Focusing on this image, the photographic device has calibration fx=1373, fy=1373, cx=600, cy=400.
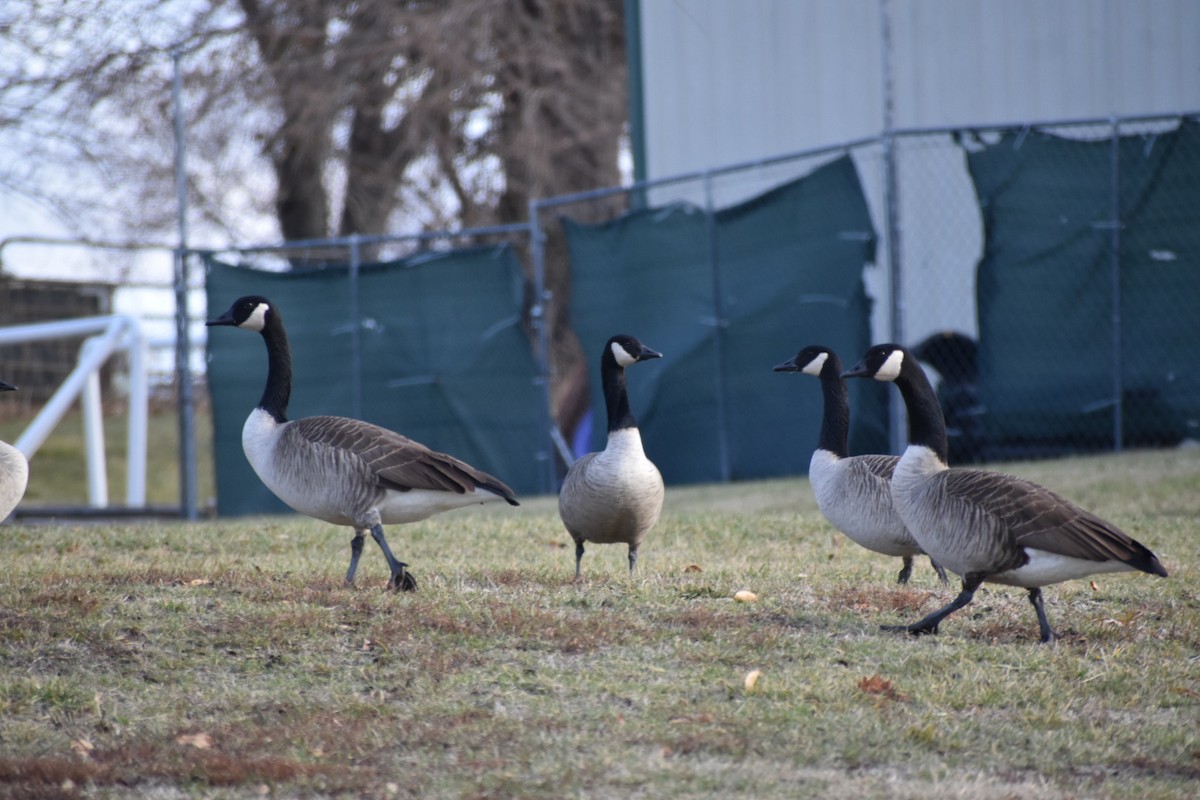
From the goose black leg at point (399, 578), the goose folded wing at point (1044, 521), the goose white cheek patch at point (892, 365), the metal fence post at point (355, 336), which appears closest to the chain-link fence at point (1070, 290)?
the metal fence post at point (355, 336)

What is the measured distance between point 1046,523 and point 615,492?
2.39 m

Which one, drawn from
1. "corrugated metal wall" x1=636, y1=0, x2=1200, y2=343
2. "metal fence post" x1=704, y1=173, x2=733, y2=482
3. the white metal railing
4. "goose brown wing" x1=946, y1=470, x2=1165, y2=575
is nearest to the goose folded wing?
"goose brown wing" x1=946, y1=470, x2=1165, y2=575

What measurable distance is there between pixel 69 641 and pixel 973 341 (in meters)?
10.4

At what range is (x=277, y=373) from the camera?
7.62 metres

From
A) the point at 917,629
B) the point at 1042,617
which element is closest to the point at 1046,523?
the point at 1042,617

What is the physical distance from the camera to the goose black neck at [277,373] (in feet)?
24.2

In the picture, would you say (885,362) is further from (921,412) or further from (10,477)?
(10,477)

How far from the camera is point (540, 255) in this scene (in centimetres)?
1457

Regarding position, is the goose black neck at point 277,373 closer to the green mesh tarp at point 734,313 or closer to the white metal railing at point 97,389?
the green mesh tarp at point 734,313

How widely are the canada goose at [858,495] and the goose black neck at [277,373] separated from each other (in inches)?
115

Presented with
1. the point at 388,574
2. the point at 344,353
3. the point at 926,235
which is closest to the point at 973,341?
the point at 926,235

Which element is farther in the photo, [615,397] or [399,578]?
[615,397]

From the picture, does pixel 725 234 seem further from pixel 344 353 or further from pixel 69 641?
pixel 69 641

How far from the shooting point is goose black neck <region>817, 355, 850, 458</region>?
784cm
